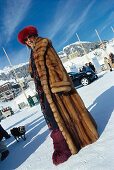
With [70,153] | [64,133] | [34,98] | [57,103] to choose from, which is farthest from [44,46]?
[34,98]

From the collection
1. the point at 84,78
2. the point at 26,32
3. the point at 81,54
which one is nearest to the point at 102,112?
the point at 26,32

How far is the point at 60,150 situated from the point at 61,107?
1.98 feet

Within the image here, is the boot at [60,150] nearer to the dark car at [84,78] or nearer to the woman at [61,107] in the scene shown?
the woman at [61,107]

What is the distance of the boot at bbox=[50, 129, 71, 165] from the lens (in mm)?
1752

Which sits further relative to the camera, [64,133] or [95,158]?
[64,133]

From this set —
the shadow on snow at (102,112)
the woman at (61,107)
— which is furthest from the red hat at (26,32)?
the shadow on snow at (102,112)

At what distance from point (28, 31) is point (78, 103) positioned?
1383 millimetres

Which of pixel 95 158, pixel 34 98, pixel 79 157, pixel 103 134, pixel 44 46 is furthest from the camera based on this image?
pixel 34 98

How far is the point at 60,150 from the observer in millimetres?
1798

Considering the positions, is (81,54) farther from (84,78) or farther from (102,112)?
(102,112)

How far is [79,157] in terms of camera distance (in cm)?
169

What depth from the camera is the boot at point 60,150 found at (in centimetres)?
175

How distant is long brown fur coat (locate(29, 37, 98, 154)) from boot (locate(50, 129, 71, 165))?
97 mm

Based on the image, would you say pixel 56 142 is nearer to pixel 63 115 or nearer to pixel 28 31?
pixel 63 115
